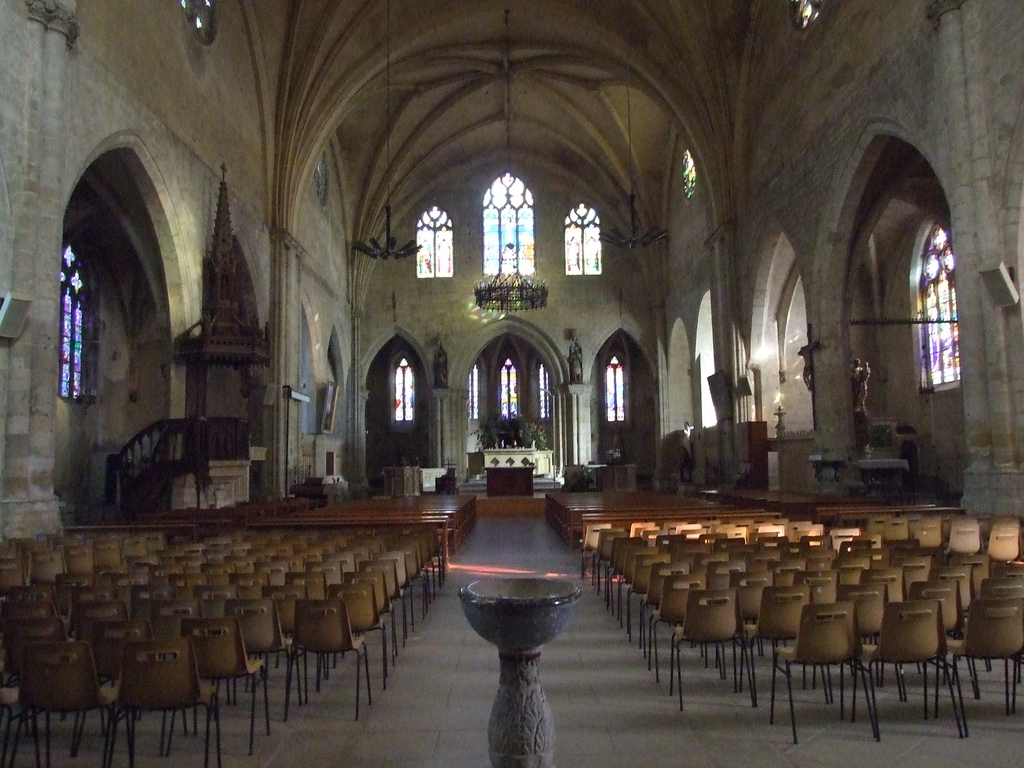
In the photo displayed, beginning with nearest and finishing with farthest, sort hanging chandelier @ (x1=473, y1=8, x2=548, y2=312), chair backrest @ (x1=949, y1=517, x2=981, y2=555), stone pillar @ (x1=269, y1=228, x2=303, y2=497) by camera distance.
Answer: chair backrest @ (x1=949, y1=517, x2=981, y2=555), stone pillar @ (x1=269, y1=228, x2=303, y2=497), hanging chandelier @ (x1=473, y1=8, x2=548, y2=312)

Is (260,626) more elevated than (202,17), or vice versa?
(202,17)

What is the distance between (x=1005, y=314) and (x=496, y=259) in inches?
961

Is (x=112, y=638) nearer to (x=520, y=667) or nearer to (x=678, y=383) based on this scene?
(x=520, y=667)

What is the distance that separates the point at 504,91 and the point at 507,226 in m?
6.40

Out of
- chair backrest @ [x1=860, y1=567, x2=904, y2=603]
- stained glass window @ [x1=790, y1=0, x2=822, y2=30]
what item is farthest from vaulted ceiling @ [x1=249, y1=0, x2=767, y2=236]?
chair backrest @ [x1=860, y1=567, x2=904, y2=603]

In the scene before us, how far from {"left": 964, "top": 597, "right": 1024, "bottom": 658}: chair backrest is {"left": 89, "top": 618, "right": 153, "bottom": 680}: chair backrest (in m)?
4.94

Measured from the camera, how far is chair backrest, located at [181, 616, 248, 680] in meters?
4.65

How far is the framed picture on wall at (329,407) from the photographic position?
27703 mm

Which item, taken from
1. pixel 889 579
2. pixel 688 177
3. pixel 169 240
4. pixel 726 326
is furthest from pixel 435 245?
pixel 889 579

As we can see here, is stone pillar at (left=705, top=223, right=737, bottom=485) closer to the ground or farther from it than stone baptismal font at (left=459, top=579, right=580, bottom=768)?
farther from it

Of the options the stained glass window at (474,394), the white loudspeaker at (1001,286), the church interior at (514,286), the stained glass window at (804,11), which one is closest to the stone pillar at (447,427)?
the church interior at (514,286)

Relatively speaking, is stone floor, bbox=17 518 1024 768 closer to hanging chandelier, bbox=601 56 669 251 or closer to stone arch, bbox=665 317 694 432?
hanging chandelier, bbox=601 56 669 251

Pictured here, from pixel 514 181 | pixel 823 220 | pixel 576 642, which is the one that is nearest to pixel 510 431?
pixel 514 181

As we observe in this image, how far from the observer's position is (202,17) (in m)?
17.8
